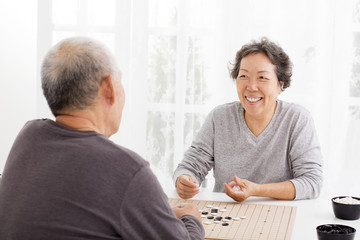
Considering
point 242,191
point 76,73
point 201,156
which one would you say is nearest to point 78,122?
point 76,73

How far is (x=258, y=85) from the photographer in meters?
2.40

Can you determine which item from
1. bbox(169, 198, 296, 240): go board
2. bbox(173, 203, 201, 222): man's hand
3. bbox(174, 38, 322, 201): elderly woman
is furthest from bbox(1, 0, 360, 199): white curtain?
bbox(173, 203, 201, 222): man's hand

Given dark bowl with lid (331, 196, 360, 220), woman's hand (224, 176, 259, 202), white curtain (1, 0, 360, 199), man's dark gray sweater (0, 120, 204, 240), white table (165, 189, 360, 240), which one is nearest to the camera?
man's dark gray sweater (0, 120, 204, 240)

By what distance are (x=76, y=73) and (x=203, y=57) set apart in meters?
2.62

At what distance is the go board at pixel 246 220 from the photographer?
5.42ft

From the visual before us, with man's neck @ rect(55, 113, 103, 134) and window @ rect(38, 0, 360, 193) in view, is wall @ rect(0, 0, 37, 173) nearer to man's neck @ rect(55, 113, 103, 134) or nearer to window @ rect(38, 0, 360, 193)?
window @ rect(38, 0, 360, 193)

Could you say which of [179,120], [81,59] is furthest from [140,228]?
[179,120]

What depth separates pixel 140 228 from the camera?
47.7 inches

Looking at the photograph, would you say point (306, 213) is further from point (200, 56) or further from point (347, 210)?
point (200, 56)

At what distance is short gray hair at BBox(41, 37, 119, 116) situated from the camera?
126 centimetres

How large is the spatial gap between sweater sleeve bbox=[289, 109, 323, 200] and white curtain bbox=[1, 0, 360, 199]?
129 centimetres

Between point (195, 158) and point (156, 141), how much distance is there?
1.58 m

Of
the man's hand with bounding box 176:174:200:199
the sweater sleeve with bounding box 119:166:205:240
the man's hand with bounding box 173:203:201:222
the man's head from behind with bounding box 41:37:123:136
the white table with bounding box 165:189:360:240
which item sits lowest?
the white table with bounding box 165:189:360:240

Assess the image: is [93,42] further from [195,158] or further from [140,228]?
[195,158]
